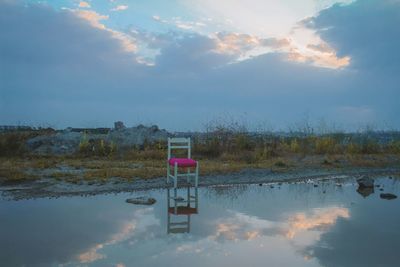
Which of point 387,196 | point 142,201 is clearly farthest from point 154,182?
point 387,196

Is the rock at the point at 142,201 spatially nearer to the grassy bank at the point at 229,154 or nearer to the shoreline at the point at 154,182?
the shoreline at the point at 154,182

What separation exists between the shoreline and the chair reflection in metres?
0.88

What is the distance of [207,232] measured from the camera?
4.72 m

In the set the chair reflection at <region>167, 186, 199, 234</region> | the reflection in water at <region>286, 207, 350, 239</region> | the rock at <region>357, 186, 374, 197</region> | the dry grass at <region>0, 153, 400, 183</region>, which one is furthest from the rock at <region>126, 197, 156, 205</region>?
the rock at <region>357, 186, 374, 197</region>

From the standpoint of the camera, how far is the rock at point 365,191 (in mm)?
7484

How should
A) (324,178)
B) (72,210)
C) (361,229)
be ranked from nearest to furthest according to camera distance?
(361,229)
(72,210)
(324,178)

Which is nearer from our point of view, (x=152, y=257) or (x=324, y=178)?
(x=152, y=257)

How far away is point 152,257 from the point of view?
3779 millimetres

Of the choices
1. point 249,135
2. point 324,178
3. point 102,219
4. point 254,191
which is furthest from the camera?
point 249,135

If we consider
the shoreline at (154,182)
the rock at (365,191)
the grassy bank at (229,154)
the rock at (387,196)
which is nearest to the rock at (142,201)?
the shoreline at (154,182)

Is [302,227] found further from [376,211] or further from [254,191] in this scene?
[254,191]

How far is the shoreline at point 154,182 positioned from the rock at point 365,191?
1.21 m

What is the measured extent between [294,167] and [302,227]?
627 cm

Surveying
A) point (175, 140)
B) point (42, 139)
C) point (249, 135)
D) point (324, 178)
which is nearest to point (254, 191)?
point (175, 140)
